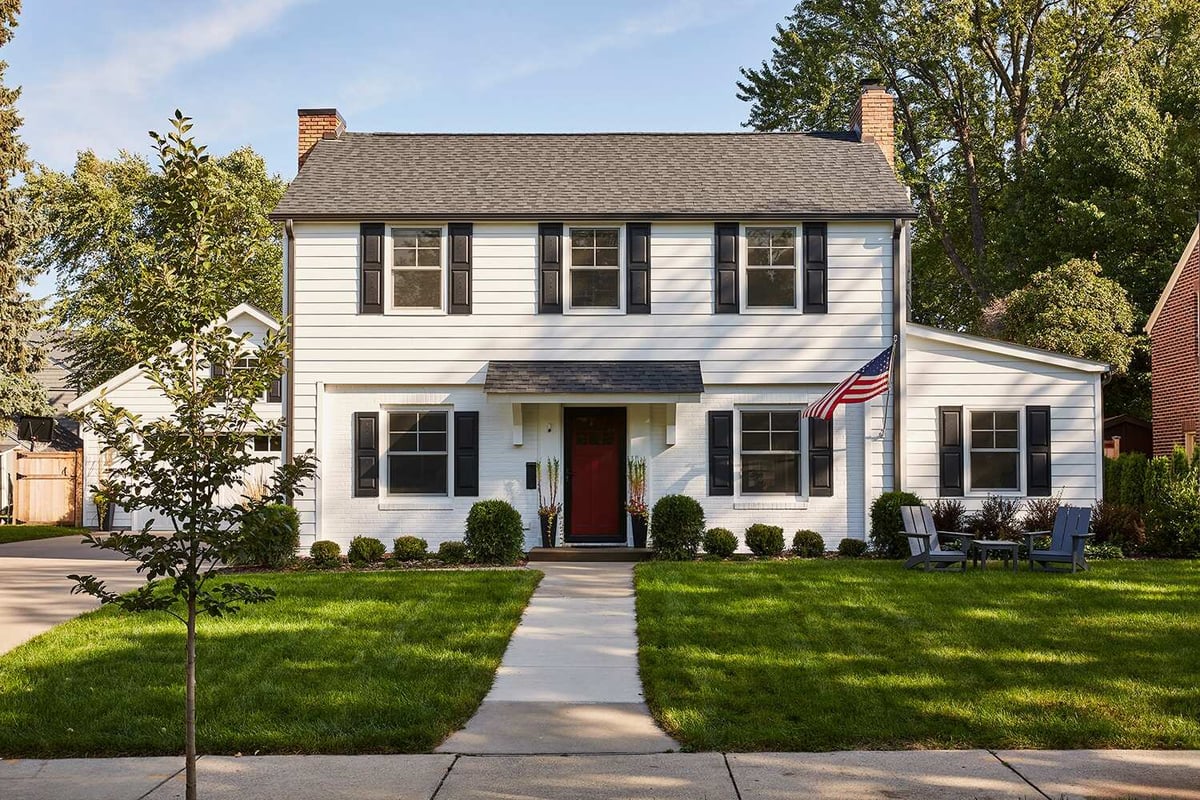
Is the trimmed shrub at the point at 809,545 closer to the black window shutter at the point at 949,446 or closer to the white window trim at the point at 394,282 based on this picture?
the black window shutter at the point at 949,446

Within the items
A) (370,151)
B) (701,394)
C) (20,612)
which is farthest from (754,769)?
(370,151)

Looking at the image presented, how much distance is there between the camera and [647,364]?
17.9 meters

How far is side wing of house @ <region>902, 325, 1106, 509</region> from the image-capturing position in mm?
18078

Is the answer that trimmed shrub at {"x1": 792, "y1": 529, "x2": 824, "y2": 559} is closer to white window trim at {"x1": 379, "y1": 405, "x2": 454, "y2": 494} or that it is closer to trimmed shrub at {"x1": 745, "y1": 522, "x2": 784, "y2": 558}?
trimmed shrub at {"x1": 745, "y1": 522, "x2": 784, "y2": 558}

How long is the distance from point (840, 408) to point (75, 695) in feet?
41.0

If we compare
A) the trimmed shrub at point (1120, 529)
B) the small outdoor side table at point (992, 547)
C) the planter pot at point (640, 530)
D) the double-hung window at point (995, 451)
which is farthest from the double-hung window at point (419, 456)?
the trimmed shrub at point (1120, 529)

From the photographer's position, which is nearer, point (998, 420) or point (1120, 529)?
point (1120, 529)

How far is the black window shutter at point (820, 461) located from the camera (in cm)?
1791

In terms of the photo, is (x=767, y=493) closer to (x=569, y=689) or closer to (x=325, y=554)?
(x=325, y=554)

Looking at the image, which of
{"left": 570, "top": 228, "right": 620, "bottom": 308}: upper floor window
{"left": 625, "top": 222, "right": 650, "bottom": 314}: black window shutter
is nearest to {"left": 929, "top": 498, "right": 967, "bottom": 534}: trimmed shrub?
{"left": 625, "top": 222, "right": 650, "bottom": 314}: black window shutter

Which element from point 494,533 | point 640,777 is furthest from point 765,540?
point 640,777

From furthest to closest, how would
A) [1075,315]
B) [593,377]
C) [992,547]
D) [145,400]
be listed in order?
[1075,315] < [145,400] < [593,377] < [992,547]

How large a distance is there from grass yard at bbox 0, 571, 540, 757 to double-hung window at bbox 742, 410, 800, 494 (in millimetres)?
6204

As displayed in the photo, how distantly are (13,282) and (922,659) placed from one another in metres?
24.6
